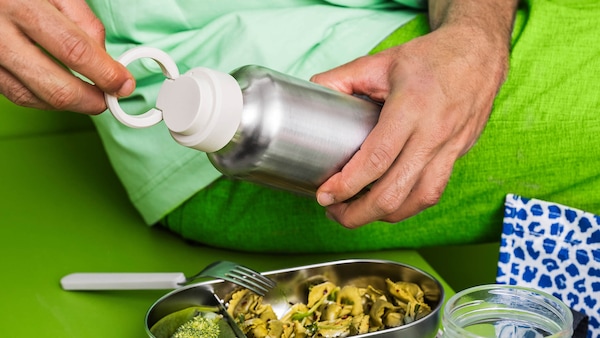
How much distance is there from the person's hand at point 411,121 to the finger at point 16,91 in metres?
0.26

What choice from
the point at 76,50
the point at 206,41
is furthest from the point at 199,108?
the point at 206,41

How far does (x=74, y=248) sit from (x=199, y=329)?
0.37 m

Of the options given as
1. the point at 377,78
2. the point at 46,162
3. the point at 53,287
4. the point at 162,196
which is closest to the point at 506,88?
the point at 377,78

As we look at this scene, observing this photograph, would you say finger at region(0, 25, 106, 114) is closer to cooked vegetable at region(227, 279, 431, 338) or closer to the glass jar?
cooked vegetable at region(227, 279, 431, 338)

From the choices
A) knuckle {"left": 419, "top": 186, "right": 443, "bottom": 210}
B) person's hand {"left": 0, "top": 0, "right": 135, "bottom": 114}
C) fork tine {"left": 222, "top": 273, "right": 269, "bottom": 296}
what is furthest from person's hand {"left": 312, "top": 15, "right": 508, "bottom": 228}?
person's hand {"left": 0, "top": 0, "right": 135, "bottom": 114}

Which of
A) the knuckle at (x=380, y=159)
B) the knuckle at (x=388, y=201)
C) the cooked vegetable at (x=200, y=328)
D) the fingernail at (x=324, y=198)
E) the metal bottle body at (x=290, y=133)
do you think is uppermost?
the metal bottle body at (x=290, y=133)

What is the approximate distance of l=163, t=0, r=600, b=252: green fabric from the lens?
93 cm

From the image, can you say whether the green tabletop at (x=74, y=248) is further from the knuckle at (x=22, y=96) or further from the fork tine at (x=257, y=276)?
the knuckle at (x=22, y=96)

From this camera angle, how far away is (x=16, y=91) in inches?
28.9

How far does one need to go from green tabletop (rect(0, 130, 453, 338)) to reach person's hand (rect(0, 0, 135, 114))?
0.85ft

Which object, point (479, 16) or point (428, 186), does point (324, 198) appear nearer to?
point (428, 186)

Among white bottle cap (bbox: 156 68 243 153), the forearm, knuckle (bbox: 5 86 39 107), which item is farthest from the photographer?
the forearm

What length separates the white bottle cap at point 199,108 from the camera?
63 cm

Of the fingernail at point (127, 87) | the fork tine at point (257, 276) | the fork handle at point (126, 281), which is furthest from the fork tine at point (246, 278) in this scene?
the fingernail at point (127, 87)
